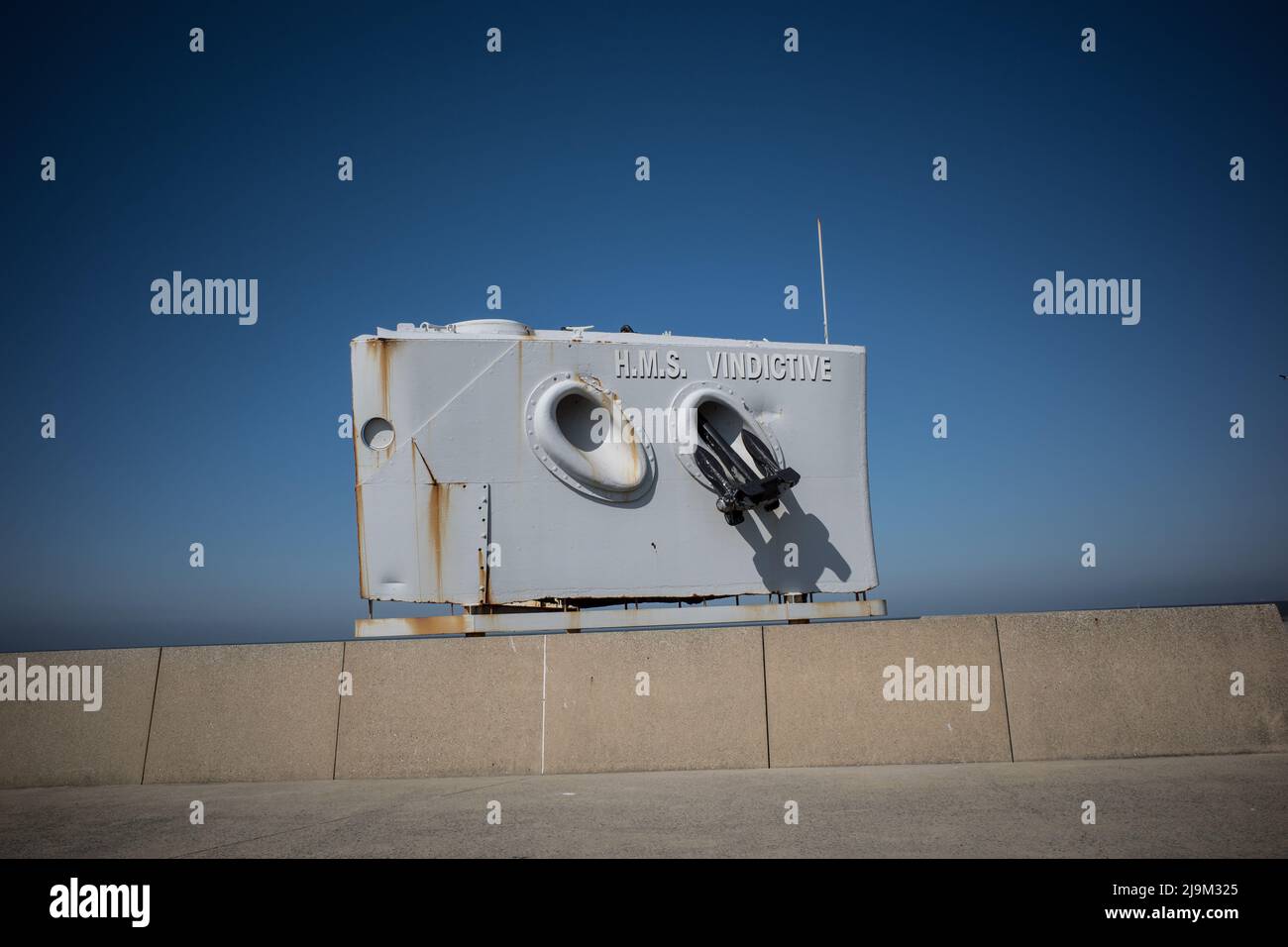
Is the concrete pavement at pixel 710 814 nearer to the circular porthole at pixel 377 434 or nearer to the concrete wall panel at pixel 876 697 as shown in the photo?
the concrete wall panel at pixel 876 697

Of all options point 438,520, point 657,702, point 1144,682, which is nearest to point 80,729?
point 438,520

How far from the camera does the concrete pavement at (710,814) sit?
4.93 m

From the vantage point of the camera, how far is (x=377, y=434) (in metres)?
8.59

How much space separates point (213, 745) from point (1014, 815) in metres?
6.35

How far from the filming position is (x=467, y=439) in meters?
8.66

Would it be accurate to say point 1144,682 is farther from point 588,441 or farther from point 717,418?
point 588,441

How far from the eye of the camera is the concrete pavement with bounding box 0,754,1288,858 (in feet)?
16.2

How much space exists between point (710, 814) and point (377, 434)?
4.83 m

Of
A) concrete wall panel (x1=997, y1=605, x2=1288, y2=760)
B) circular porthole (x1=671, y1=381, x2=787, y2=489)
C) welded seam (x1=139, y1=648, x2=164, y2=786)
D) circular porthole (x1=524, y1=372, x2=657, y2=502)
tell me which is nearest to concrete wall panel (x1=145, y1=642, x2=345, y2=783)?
welded seam (x1=139, y1=648, x2=164, y2=786)

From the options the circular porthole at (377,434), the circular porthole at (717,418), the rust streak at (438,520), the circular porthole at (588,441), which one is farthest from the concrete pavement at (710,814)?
the circular porthole at (717,418)

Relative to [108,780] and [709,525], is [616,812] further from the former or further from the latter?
[108,780]

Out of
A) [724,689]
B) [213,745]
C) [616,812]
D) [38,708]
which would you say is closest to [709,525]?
[724,689]

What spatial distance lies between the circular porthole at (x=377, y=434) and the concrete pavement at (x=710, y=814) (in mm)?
3044

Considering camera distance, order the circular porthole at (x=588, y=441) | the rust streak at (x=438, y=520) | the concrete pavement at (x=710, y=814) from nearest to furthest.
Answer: the concrete pavement at (x=710, y=814), the rust streak at (x=438, y=520), the circular porthole at (x=588, y=441)
